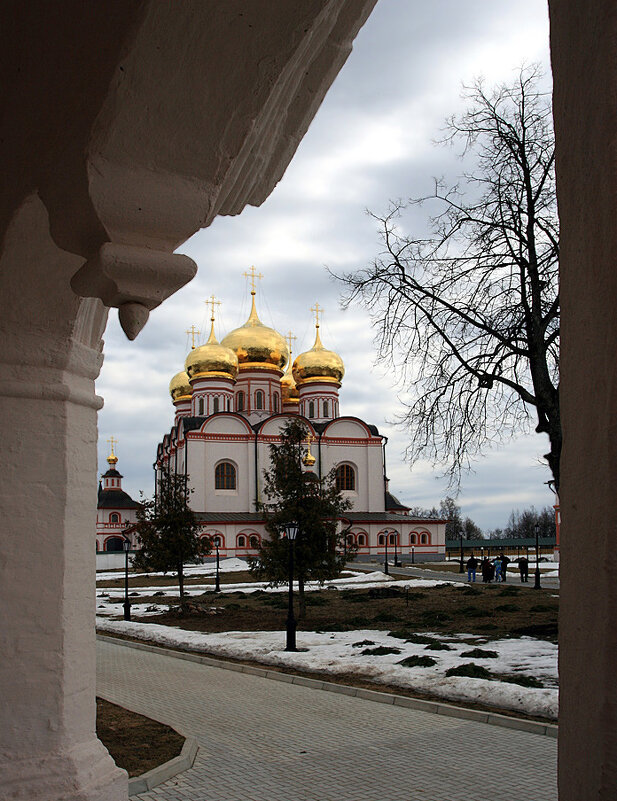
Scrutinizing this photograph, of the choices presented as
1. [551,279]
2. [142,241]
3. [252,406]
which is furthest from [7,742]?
[252,406]

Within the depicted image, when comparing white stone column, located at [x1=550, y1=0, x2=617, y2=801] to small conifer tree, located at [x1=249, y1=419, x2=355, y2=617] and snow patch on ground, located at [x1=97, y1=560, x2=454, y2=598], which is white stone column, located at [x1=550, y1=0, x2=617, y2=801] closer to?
small conifer tree, located at [x1=249, y1=419, x2=355, y2=617]

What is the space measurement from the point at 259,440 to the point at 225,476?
2998mm

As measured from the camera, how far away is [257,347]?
52500 millimetres

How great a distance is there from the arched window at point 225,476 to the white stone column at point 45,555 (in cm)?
4262

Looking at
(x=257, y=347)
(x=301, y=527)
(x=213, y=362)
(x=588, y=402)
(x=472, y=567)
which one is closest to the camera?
(x=588, y=402)

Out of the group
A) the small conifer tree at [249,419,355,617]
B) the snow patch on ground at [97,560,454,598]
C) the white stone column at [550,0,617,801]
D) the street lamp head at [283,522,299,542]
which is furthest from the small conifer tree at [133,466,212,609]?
the white stone column at [550,0,617,801]

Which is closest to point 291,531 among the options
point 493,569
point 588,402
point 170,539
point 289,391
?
point 170,539

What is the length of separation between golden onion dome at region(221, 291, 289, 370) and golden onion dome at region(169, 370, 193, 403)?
542 cm

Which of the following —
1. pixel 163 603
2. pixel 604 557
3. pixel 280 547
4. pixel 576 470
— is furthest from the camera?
pixel 163 603

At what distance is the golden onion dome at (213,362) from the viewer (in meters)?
50.4

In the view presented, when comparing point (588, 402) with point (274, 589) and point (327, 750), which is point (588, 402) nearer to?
point (327, 750)

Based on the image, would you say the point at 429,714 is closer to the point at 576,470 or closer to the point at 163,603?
the point at 576,470

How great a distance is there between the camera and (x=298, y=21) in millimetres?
2518

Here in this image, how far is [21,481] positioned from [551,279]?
9.65 meters
